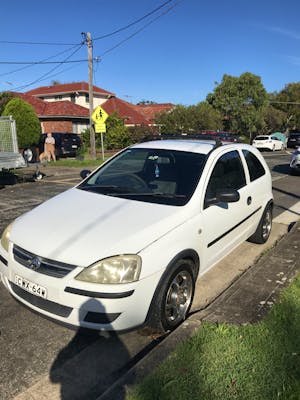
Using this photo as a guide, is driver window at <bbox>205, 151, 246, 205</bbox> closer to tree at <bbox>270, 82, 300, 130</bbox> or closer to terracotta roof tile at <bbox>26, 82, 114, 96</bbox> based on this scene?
terracotta roof tile at <bbox>26, 82, 114, 96</bbox>

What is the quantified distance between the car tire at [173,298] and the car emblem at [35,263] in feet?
3.10

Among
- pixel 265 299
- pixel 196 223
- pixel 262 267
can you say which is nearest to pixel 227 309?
pixel 265 299

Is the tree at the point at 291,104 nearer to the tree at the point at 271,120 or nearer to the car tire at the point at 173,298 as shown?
the tree at the point at 271,120

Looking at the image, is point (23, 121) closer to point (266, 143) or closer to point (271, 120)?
point (266, 143)

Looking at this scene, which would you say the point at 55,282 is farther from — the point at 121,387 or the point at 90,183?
the point at 90,183

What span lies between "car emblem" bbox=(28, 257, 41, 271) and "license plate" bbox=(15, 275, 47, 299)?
0.40ft

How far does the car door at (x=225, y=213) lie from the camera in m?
3.95

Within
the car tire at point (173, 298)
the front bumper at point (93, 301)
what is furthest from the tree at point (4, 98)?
the front bumper at point (93, 301)

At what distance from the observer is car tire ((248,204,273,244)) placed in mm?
5677

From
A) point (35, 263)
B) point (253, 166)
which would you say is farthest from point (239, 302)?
point (253, 166)

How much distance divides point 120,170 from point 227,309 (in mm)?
2069

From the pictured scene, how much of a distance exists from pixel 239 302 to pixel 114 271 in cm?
137

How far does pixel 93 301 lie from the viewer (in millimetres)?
2916

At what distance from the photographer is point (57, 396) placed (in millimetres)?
2688
